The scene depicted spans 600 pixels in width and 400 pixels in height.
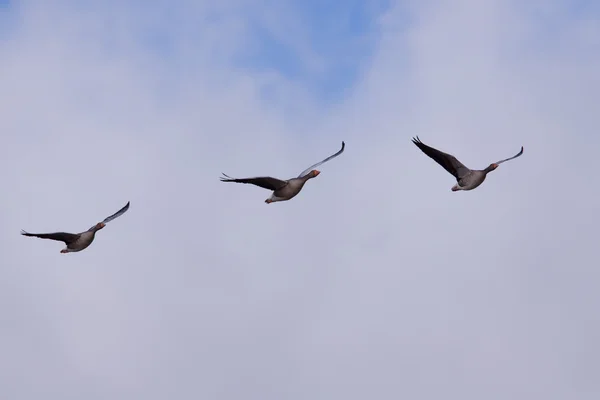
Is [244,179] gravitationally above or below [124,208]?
below

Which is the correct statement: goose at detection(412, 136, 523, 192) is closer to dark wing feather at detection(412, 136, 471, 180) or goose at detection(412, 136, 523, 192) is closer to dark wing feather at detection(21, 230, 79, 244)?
dark wing feather at detection(412, 136, 471, 180)

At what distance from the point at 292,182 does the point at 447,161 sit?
663 cm

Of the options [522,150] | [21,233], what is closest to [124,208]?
[21,233]

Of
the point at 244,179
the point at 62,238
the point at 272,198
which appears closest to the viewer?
the point at 244,179

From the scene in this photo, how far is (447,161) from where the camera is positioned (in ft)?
140

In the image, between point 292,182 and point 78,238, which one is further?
point 78,238

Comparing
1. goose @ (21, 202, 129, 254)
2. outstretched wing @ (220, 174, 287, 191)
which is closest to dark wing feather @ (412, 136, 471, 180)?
outstretched wing @ (220, 174, 287, 191)

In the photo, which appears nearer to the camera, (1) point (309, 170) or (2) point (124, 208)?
(1) point (309, 170)

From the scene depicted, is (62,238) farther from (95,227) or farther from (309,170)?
(309,170)

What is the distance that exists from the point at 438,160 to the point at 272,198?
7.26 meters

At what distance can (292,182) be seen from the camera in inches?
1613

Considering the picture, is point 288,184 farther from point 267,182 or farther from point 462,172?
point 462,172

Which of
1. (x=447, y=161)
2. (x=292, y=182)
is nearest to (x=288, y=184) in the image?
(x=292, y=182)

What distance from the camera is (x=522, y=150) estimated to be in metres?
42.1
